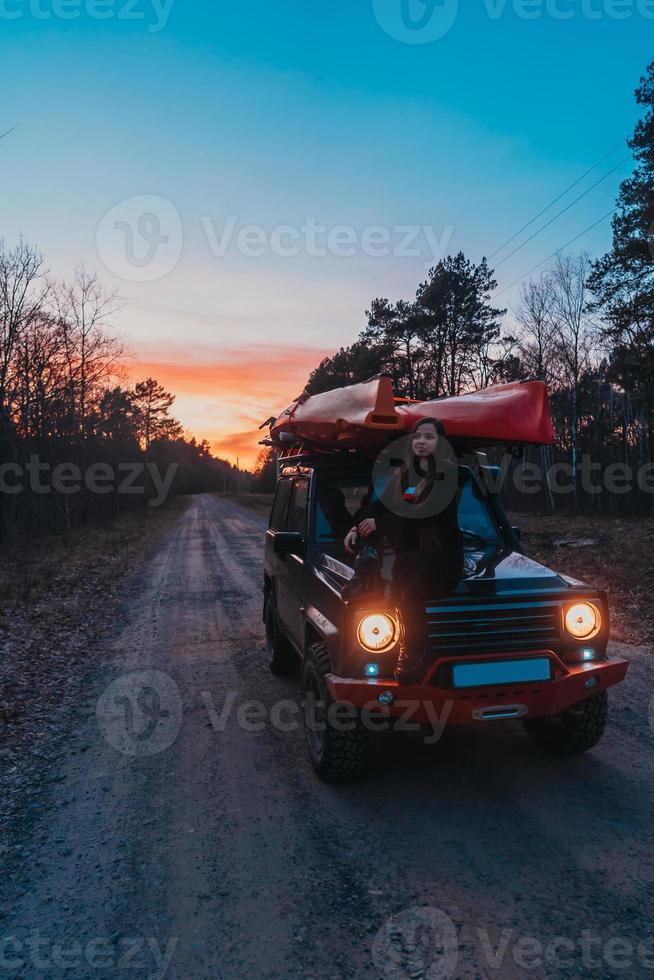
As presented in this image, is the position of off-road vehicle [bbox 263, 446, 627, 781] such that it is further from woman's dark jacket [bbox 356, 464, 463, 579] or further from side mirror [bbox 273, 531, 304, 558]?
side mirror [bbox 273, 531, 304, 558]

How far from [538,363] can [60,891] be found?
118 ft

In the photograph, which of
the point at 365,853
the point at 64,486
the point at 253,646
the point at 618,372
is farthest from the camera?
the point at 64,486

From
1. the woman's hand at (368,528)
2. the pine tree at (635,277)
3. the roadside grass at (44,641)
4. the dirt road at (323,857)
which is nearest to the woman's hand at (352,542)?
the woman's hand at (368,528)

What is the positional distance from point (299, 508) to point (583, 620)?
110 inches

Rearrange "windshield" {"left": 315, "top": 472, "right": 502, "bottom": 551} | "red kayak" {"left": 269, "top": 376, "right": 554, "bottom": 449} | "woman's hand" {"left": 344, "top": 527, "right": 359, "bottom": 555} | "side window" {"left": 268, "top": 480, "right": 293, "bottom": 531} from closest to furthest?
1. "woman's hand" {"left": 344, "top": 527, "right": 359, "bottom": 555}
2. "red kayak" {"left": 269, "top": 376, "right": 554, "bottom": 449}
3. "windshield" {"left": 315, "top": 472, "right": 502, "bottom": 551}
4. "side window" {"left": 268, "top": 480, "right": 293, "bottom": 531}

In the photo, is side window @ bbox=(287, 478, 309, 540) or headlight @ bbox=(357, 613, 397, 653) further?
side window @ bbox=(287, 478, 309, 540)

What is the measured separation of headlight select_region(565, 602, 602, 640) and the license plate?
0.32 meters

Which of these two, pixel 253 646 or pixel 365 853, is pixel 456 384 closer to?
pixel 253 646

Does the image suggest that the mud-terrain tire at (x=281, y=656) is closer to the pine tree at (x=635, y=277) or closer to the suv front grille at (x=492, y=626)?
the suv front grille at (x=492, y=626)

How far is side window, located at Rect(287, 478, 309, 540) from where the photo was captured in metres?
5.41

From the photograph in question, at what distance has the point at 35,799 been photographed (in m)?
3.87

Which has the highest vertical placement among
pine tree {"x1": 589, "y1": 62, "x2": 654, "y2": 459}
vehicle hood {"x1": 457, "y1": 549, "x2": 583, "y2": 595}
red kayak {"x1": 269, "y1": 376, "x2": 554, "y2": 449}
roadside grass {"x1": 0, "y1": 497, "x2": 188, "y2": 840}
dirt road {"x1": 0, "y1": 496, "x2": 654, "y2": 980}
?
pine tree {"x1": 589, "y1": 62, "x2": 654, "y2": 459}

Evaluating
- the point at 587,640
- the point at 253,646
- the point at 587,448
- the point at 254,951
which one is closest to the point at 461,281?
the point at 587,448

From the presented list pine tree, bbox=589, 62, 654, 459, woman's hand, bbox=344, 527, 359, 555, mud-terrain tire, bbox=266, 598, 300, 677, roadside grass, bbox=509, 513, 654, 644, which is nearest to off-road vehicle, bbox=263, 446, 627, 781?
woman's hand, bbox=344, 527, 359, 555
